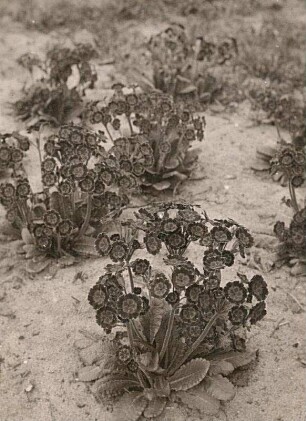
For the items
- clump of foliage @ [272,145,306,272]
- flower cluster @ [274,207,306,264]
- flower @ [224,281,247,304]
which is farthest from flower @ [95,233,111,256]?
flower cluster @ [274,207,306,264]

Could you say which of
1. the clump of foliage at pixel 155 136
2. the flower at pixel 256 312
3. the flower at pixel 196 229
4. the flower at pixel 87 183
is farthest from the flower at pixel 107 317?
the clump of foliage at pixel 155 136

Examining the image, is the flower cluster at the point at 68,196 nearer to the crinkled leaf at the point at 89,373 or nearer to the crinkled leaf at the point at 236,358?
the crinkled leaf at the point at 89,373

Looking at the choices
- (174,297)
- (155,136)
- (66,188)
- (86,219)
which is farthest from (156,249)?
(155,136)

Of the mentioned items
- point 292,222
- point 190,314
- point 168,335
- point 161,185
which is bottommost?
point 161,185

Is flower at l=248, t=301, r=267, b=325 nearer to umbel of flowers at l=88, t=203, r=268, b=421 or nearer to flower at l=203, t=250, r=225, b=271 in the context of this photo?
umbel of flowers at l=88, t=203, r=268, b=421

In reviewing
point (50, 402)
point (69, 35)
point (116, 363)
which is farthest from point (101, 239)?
point (69, 35)

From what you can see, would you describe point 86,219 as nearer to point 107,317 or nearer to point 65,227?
point 65,227
